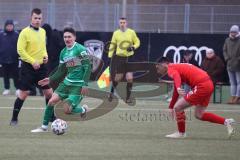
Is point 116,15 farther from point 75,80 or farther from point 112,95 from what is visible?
point 75,80

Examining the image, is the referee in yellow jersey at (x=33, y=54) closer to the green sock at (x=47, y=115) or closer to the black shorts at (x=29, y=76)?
the black shorts at (x=29, y=76)

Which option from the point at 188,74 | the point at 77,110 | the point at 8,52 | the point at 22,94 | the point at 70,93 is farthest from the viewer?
the point at 8,52

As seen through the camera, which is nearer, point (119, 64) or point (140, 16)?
point (119, 64)

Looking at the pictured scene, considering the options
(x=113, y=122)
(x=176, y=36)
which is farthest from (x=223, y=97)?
(x=113, y=122)

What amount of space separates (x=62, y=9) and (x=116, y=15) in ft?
6.72

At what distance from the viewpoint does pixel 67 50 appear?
1276cm

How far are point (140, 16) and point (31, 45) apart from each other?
15.2 m

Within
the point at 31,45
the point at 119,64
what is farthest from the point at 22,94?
the point at 119,64

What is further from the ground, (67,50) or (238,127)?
(67,50)

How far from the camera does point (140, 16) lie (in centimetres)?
2834

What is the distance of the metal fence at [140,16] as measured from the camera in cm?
2758

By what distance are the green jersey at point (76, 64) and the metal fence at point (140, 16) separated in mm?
14592

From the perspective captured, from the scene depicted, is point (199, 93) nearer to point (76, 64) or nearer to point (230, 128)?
point (230, 128)

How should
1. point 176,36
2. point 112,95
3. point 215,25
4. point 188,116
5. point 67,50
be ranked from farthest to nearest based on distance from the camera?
1. point 215,25
2. point 176,36
3. point 112,95
4. point 188,116
5. point 67,50
